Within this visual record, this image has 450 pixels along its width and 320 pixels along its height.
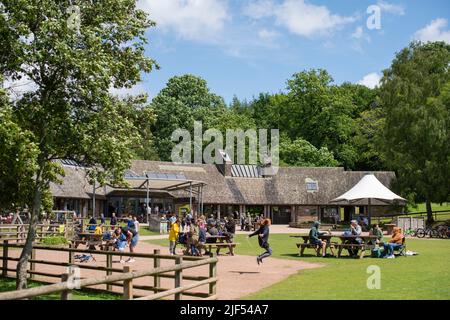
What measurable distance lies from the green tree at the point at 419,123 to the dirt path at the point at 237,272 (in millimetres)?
25733

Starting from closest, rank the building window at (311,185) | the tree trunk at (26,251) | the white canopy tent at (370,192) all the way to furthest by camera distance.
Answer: the tree trunk at (26,251) → the white canopy tent at (370,192) → the building window at (311,185)

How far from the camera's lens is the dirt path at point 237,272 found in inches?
531

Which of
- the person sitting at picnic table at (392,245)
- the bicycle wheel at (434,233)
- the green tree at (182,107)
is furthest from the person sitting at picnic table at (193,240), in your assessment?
the green tree at (182,107)

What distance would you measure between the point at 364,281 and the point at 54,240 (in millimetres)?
18341

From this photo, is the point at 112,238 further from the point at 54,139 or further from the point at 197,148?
the point at 197,148

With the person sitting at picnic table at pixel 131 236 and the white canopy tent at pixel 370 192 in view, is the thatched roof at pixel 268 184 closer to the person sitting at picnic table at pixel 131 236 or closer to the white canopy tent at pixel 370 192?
the white canopy tent at pixel 370 192

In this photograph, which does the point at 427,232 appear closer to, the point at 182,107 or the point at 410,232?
the point at 410,232

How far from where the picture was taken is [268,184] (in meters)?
57.6

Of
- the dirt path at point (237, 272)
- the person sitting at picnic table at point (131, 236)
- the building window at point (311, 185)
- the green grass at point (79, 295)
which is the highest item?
the building window at point (311, 185)

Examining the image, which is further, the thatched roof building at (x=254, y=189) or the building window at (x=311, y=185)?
the building window at (x=311, y=185)

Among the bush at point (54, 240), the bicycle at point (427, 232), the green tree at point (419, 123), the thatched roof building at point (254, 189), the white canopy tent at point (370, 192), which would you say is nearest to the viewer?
the bush at point (54, 240)

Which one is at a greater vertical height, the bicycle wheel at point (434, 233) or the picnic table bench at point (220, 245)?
the picnic table bench at point (220, 245)
